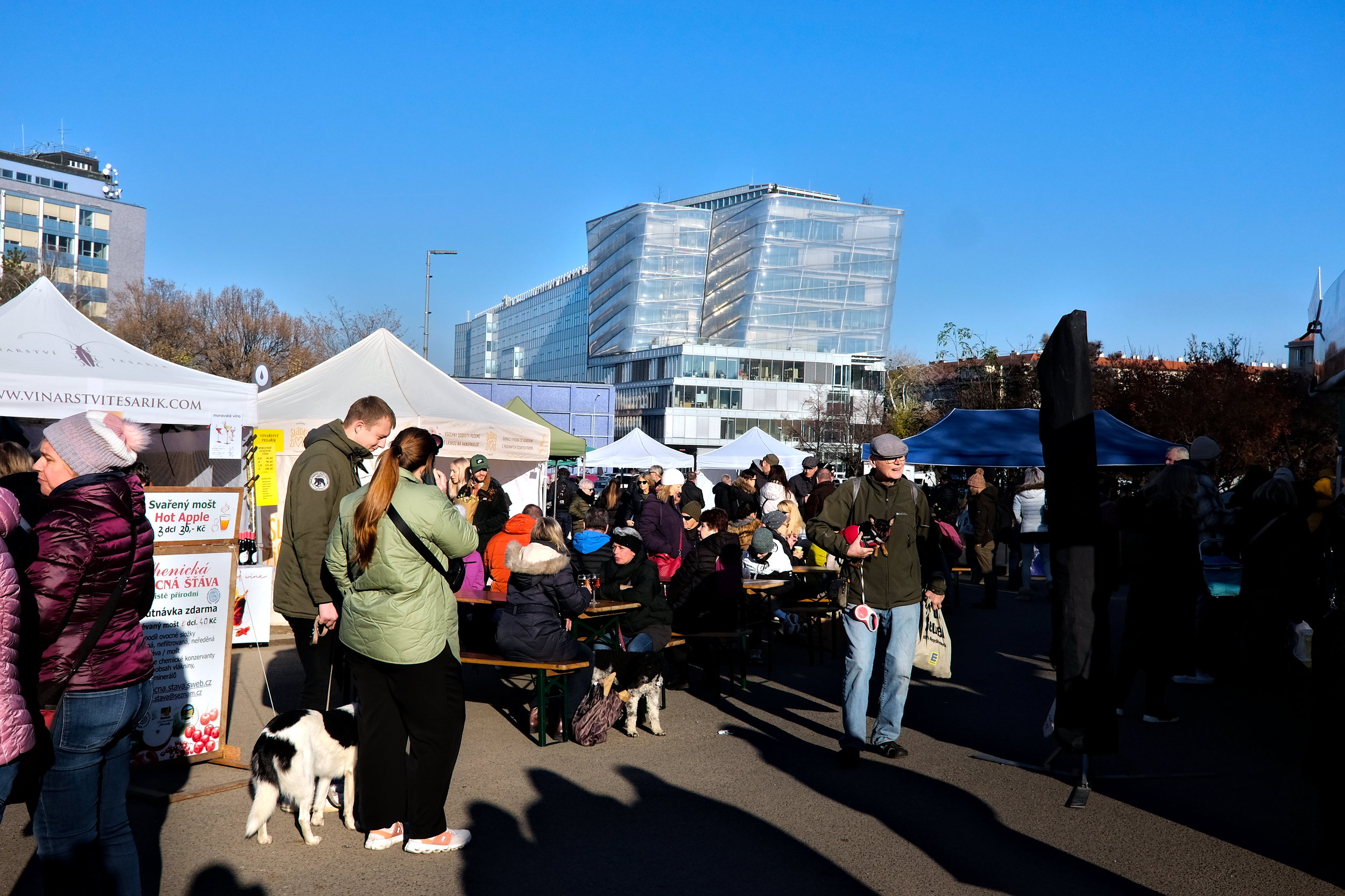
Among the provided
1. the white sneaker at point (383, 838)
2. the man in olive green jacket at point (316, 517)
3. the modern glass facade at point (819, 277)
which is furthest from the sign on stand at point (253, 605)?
the modern glass facade at point (819, 277)

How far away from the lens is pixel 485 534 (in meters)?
11.0

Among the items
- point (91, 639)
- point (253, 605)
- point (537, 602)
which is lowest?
point (253, 605)

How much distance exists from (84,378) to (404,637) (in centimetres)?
576

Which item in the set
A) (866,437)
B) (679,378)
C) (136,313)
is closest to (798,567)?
(136,313)

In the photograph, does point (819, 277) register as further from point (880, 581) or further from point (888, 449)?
point (880, 581)

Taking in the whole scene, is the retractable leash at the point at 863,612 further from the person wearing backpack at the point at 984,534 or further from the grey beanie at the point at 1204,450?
the person wearing backpack at the point at 984,534

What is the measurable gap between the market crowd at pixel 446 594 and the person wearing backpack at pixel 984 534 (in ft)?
8.82

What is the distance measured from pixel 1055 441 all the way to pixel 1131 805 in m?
1.98

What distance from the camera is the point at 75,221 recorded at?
301 ft

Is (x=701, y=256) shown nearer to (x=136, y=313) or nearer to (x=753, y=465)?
(x=136, y=313)

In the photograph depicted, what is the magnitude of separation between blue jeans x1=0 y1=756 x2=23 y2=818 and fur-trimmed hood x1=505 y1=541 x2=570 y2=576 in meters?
3.63

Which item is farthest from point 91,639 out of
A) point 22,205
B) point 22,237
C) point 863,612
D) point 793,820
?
point 22,205

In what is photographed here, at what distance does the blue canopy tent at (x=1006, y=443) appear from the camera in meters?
15.3

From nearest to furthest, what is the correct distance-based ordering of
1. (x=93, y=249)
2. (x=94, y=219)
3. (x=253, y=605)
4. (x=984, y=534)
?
(x=253, y=605) → (x=984, y=534) → (x=94, y=219) → (x=93, y=249)
